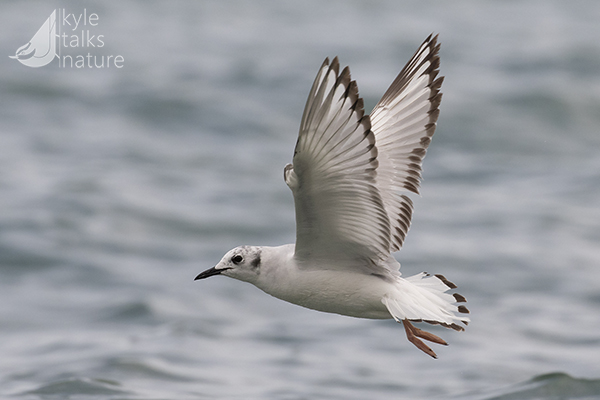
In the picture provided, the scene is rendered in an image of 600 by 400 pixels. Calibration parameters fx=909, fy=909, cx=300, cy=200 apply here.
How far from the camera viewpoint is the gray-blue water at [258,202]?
14.0 metres

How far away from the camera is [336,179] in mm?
5328

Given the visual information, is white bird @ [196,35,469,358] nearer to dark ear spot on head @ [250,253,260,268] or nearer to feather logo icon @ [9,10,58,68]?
dark ear spot on head @ [250,253,260,268]

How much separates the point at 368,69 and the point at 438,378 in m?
13.9

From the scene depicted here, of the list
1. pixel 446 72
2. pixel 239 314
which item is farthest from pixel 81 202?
pixel 446 72

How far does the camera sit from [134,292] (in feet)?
56.3

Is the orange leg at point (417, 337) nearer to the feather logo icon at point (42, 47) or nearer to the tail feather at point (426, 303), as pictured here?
the tail feather at point (426, 303)

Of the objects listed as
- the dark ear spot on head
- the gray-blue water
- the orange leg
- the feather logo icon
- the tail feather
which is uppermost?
the feather logo icon

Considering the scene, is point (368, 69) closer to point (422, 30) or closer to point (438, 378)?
point (422, 30)

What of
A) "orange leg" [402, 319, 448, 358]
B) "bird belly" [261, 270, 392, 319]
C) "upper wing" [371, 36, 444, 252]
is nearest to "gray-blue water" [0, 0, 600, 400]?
"orange leg" [402, 319, 448, 358]

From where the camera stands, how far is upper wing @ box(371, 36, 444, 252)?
6480 millimetres

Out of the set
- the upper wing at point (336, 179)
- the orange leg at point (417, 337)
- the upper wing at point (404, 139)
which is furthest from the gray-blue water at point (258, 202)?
the upper wing at point (336, 179)

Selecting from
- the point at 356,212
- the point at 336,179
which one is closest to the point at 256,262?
the point at 356,212

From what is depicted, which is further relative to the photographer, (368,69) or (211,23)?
(211,23)

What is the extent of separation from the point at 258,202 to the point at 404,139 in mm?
14995
